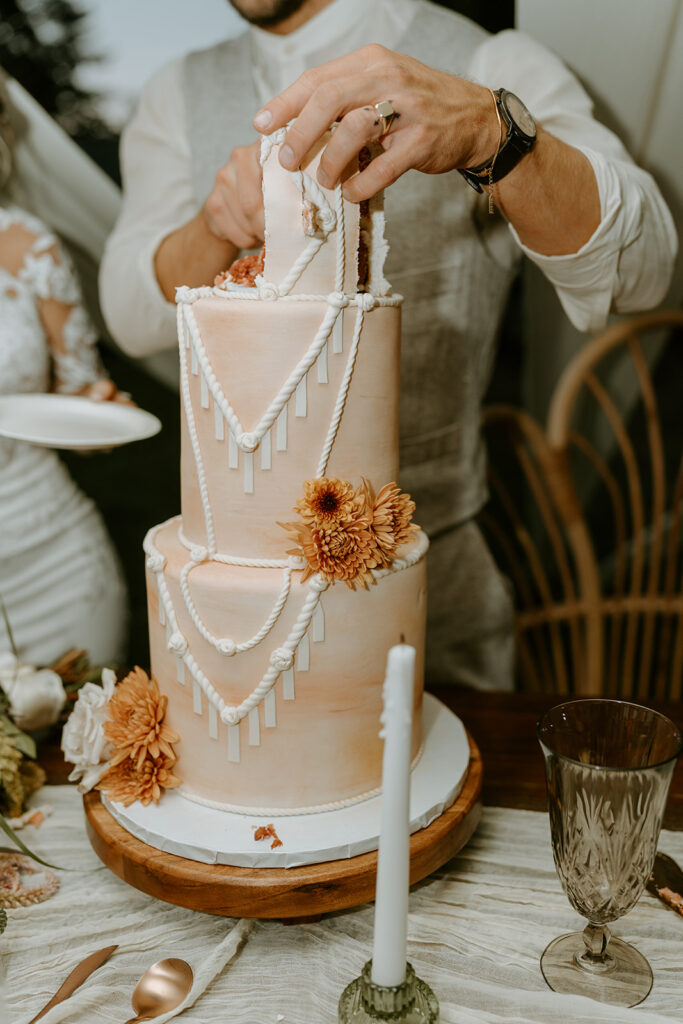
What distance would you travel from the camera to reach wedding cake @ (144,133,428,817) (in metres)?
0.83

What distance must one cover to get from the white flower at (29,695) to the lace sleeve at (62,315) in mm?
554

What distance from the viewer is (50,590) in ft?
5.21

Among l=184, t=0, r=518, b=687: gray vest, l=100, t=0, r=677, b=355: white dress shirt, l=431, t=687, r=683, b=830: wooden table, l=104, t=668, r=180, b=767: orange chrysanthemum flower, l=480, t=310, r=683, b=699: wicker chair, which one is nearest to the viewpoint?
l=104, t=668, r=180, b=767: orange chrysanthemum flower

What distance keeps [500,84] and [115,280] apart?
742 mm

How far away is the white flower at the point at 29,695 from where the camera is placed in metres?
1.20

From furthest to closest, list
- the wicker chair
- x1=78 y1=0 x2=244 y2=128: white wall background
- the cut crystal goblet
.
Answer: the wicker chair → x1=78 y1=0 x2=244 y2=128: white wall background → the cut crystal goblet

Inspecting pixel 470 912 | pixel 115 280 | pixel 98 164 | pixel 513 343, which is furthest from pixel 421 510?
pixel 98 164

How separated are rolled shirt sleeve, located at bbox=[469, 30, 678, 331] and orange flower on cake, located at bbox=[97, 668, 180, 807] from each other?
77 centimetres

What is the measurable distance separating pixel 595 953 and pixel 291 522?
1.67ft

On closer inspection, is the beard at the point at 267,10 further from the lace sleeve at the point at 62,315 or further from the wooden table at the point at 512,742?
the wooden table at the point at 512,742

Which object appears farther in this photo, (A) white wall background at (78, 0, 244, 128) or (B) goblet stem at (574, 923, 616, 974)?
(A) white wall background at (78, 0, 244, 128)

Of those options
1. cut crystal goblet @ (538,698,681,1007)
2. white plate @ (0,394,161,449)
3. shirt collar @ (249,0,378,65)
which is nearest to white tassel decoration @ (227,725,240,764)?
cut crystal goblet @ (538,698,681,1007)

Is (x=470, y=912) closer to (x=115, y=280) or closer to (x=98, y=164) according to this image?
(x=115, y=280)

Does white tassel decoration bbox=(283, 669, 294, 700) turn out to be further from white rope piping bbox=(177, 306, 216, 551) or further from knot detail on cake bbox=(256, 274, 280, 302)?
knot detail on cake bbox=(256, 274, 280, 302)
